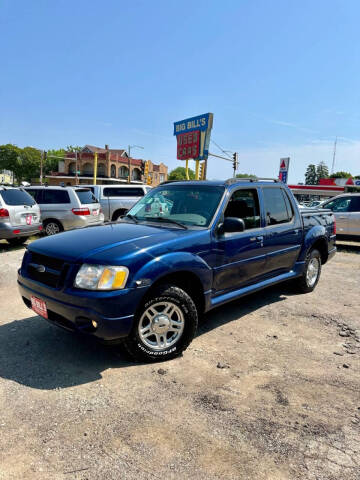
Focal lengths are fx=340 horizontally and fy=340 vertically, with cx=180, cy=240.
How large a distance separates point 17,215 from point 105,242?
21.4 ft

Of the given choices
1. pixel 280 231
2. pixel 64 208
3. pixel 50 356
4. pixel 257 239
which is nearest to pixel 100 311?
pixel 50 356

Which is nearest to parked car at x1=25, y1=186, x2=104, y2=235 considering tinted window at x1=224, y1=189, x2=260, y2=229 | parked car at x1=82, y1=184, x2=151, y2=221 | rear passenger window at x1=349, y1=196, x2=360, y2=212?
parked car at x1=82, y1=184, x2=151, y2=221

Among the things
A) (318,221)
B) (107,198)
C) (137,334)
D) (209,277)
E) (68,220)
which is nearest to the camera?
(137,334)

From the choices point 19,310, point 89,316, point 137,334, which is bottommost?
point 19,310

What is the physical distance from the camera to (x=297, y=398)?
292 cm

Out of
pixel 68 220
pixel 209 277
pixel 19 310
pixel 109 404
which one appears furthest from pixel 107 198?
pixel 109 404

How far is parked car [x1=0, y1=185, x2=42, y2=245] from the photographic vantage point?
8.59 meters

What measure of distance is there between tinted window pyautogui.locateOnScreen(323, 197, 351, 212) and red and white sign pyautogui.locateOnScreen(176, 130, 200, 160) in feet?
56.0

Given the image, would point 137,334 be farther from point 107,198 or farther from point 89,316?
point 107,198

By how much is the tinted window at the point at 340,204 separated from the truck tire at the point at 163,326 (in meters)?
10.1

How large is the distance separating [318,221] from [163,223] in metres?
3.27

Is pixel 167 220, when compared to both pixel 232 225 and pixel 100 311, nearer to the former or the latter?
pixel 232 225

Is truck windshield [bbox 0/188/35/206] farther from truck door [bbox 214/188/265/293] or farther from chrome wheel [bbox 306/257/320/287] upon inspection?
chrome wheel [bbox 306/257/320/287]

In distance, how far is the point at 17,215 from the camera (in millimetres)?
8805
